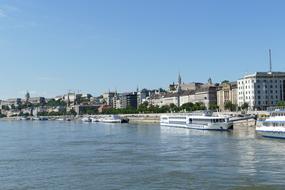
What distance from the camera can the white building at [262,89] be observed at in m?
110

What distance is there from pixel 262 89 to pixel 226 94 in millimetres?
20715

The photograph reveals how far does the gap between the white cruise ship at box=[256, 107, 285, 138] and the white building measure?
5886 centimetres

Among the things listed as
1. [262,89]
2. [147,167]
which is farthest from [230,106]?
[147,167]

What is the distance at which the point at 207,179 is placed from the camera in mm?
25781

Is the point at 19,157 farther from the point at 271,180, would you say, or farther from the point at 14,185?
the point at 271,180

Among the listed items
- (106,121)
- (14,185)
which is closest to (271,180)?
(14,185)

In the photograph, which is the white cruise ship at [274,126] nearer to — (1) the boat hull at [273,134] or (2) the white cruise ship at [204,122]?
(1) the boat hull at [273,134]

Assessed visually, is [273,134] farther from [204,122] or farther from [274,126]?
[204,122]

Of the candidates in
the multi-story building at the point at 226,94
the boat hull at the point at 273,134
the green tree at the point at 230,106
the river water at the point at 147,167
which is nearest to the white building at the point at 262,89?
the green tree at the point at 230,106

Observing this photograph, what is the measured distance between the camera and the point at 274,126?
48250 mm

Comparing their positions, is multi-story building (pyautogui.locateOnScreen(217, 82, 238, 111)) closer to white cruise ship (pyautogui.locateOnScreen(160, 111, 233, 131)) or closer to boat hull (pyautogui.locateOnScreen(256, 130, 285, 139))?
white cruise ship (pyautogui.locateOnScreen(160, 111, 233, 131))

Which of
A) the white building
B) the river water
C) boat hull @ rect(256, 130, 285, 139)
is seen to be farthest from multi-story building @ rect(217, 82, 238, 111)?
the river water

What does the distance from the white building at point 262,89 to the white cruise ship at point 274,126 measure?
193 feet

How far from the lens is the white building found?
109625 mm
